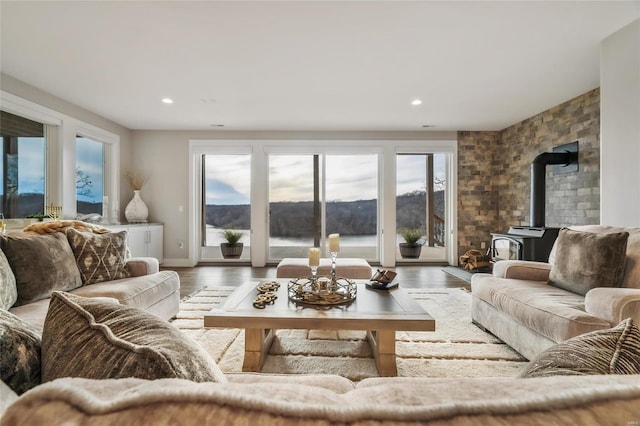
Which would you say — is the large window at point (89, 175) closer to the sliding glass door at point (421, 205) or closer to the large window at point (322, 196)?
the large window at point (322, 196)

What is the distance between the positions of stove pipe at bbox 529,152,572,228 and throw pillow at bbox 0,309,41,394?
4716mm

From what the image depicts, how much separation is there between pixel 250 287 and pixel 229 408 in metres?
2.02

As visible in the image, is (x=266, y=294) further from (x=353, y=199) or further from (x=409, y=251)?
(x=409, y=251)

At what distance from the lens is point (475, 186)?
18.1ft

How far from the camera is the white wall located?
2330 mm

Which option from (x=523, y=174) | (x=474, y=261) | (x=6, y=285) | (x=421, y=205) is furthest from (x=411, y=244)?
(x=6, y=285)

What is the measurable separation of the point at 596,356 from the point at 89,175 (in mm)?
5890

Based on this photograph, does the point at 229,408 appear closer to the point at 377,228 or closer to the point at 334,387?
Answer: the point at 334,387

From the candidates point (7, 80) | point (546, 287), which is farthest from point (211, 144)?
point (546, 287)

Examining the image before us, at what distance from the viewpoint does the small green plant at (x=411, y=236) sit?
222 inches

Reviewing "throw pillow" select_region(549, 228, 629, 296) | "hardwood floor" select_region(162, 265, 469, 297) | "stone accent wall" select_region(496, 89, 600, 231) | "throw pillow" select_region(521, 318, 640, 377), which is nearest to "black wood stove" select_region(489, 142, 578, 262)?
"stone accent wall" select_region(496, 89, 600, 231)

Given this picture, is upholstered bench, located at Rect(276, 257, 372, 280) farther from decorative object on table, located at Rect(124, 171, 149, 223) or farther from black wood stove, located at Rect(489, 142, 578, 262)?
decorative object on table, located at Rect(124, 171, 149, 223)

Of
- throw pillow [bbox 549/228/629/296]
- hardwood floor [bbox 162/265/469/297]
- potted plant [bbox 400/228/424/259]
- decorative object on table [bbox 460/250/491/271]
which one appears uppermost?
throw pillow [bbox 549/228/629/296]

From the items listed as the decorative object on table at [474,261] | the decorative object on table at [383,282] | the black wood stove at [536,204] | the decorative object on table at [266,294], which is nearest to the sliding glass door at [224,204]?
the decorative object on table at [266,294]
